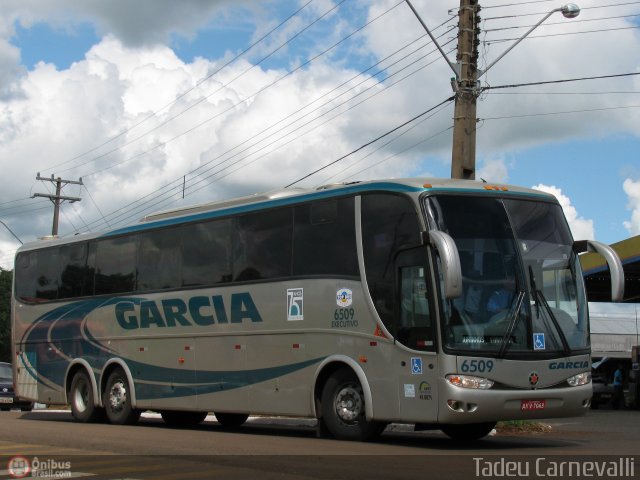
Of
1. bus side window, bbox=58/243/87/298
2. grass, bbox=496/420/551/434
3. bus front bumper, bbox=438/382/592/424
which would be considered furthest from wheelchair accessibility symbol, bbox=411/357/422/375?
bus side window, bbox=58/243/87/298

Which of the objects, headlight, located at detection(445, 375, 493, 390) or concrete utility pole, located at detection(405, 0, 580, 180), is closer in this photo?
headlight, located at detection(445, 375, 493, 390)

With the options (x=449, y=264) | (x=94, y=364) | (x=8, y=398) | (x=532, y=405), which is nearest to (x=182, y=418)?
(x=94, y=364)

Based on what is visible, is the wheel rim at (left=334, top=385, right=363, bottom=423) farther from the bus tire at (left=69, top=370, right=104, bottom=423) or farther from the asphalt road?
the bus tire at (left=69, top=370, right=104, bottom=423)

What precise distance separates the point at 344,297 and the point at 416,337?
1.52 m

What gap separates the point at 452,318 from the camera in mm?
13047

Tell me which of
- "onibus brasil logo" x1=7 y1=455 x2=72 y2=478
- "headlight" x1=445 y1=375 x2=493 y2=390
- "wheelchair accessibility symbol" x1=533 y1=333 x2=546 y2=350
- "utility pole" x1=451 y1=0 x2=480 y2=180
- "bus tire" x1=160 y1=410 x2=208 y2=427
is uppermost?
"utility pole" x1=451 y1=0 x2=480 y2=180

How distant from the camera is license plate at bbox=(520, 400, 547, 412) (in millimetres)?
13172

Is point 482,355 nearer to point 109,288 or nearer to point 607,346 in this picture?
point 109,288

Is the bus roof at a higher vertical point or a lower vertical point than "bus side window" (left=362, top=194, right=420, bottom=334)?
higher

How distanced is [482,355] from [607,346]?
97.5 ft

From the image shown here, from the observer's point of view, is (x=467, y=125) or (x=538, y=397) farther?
(x=467, y=125)

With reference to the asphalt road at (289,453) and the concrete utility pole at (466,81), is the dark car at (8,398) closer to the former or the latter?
the asphalt road at (289,453)

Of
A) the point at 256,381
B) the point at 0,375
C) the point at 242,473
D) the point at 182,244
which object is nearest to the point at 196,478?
the point at 242,473

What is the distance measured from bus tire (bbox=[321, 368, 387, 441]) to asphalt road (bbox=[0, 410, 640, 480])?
261mm
